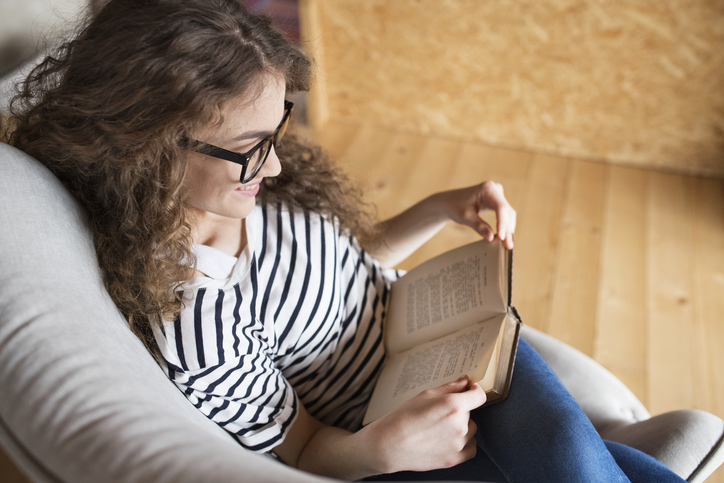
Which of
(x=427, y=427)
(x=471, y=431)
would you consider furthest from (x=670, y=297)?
(x=427, y=427)

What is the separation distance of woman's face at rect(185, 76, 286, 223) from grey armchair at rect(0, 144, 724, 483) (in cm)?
14

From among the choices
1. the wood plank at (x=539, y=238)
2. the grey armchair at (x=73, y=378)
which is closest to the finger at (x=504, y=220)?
the grey armchair at (x=73, y=378)

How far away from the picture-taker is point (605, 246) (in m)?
1.84

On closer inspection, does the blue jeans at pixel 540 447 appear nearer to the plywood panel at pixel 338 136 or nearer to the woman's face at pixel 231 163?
the woman's face at pixel 231 163

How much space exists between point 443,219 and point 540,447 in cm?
42

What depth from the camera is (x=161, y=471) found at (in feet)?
1.39

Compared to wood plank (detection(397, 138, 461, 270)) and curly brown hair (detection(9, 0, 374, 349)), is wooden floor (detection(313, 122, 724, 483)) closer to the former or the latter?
wood plank (detection(397, 138, 461, 270))

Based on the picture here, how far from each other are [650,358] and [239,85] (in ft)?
4.49

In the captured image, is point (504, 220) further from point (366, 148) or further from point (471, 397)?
point (366, 148)

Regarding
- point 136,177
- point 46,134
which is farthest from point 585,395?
point 46,134

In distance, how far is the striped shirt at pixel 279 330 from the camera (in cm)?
69

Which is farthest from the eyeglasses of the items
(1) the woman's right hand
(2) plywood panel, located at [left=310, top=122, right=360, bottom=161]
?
(2) plywood panel, located at [left=310, top=122, right=360, bottom=161]

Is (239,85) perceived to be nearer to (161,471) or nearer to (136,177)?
(136,177)

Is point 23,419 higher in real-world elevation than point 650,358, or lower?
higher
